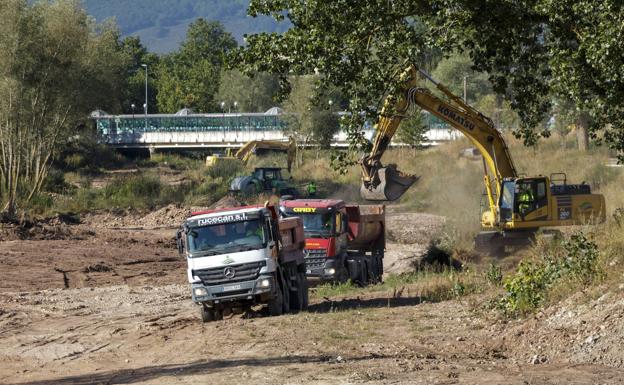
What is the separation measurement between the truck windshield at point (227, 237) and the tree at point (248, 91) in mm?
103987

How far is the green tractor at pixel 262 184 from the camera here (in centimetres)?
5800

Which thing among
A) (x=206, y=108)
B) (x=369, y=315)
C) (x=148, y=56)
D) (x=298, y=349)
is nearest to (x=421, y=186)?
(x=369, y=315)

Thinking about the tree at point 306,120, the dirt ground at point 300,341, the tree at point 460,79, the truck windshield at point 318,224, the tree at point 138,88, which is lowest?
the dirt ground at point 300,341

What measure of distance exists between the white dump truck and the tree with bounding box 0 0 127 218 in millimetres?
25349

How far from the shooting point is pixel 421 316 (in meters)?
21.2

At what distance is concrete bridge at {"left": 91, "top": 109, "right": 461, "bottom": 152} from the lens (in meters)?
105

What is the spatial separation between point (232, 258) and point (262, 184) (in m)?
37.6

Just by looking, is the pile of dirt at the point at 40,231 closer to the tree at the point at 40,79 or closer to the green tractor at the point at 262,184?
the tree at the point at 40,79

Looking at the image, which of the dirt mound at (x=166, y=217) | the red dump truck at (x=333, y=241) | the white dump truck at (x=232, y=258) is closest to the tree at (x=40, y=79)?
the dirt mound at (x=166, y=217)

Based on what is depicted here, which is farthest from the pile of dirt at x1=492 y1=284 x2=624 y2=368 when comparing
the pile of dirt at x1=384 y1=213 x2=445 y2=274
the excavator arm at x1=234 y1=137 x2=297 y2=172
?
the excavator arm at x1=234 y1=137 x2=297 y2=172

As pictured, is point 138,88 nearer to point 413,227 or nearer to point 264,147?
point 264,147

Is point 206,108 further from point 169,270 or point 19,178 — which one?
point 169,270

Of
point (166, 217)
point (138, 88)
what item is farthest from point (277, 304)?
point (138, 88)

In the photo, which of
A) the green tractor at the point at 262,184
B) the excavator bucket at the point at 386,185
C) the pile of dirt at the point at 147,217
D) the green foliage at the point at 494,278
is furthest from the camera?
the green tractor at the point at 262,184
